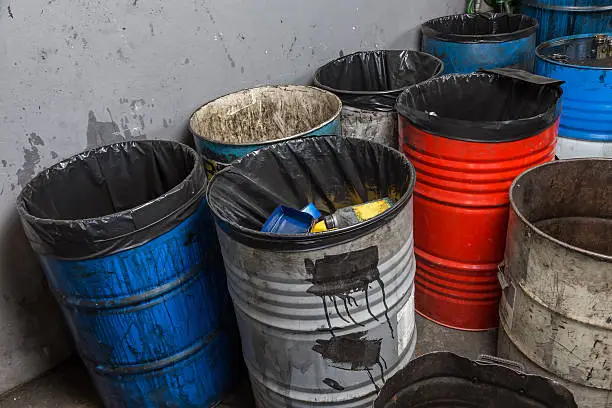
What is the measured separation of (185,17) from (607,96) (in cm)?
185

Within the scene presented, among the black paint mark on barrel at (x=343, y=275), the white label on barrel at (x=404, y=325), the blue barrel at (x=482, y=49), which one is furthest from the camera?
the blue barrel at (x=482, y=49)

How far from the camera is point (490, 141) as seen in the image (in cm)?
184

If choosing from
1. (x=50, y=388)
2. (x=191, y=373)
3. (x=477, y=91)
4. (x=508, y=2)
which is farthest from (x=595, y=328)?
(x=508, y=2)

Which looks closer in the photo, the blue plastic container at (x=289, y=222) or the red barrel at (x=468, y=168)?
the blue plastic container at (x=289, y=222)

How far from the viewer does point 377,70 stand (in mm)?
2826

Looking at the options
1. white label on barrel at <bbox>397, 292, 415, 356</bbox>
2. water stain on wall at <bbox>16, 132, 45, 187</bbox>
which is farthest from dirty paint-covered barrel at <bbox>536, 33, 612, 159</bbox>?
water stain on wall at <bbox>16, 132, 45, 187</bbox>

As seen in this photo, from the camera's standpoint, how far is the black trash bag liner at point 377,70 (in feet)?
8.74

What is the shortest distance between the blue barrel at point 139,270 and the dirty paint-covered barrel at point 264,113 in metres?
0.39

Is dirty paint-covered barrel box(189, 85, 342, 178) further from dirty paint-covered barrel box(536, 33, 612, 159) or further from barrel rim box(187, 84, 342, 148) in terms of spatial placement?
dirty paint-covered barrel box(536, 33, 612, 159)

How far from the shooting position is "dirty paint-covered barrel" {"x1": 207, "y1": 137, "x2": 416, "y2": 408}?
4.49ft

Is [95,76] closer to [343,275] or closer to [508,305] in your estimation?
[343,275]

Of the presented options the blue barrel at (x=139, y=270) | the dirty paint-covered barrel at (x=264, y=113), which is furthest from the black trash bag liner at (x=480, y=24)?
the blue barrel at (x=139, y=270)

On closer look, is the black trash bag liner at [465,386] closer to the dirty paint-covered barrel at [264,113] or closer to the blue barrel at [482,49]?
the dirty paint-covered barrel at [264,113]

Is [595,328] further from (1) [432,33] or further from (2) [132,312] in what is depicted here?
(1) [432,33]
